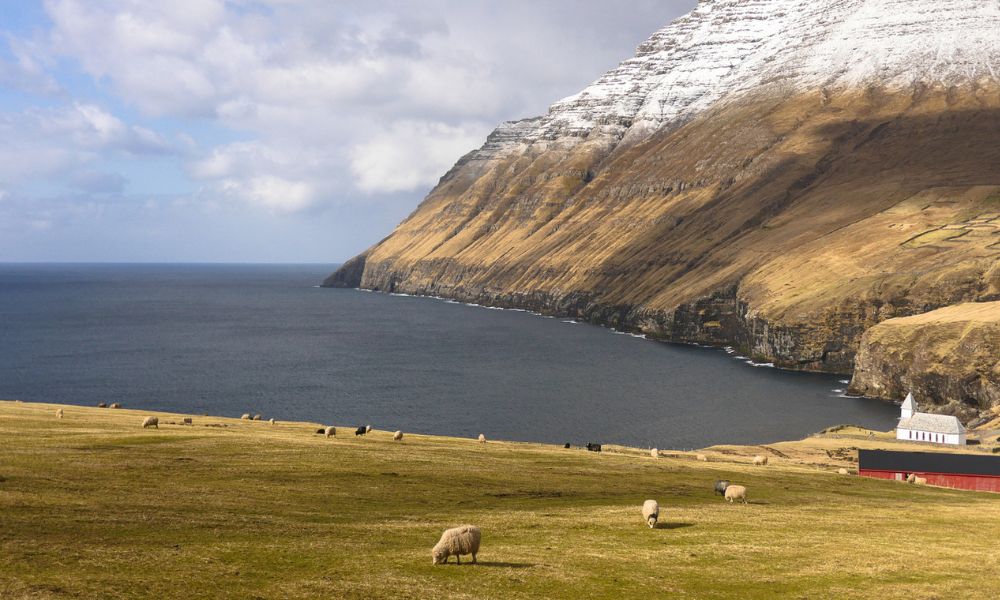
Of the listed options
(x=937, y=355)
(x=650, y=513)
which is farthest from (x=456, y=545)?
(x=937, y=355)

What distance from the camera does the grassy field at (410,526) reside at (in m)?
29.1

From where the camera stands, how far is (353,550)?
33.4 meters

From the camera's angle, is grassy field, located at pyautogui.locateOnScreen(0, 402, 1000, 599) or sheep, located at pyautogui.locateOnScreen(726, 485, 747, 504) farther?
sheep, located at pyautogui.locateOnScreen(726, 485, 747, 504)

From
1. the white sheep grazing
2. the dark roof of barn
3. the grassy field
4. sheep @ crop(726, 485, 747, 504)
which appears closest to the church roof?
the dark roof of barn

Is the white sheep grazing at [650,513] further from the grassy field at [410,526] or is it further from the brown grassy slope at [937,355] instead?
the brown grassy slope at [937,355]

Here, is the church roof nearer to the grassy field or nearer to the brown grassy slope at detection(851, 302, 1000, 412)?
the brown grassy slope at detection(851, 302, 1000, 412)

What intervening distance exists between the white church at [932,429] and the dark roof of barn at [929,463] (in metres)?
31.4

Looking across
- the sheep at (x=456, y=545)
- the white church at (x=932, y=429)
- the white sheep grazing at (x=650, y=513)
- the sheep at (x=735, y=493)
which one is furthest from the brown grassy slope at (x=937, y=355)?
the sheep at (x=456, y=545)

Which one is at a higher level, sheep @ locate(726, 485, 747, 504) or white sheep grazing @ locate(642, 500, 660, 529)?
white sheep grazing @ locate(642, 500, 660, 529)

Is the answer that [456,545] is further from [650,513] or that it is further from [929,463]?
[929,463]

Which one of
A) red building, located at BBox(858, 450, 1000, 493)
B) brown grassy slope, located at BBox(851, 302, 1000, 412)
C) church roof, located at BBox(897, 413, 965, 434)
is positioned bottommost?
red building, located at BBox(858, 450, 1000, 493)

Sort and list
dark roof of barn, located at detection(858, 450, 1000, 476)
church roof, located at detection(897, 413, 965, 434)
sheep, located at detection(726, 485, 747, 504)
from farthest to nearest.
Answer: church roof, located at detection(897, 413, 965, 434) < dark roof of barn, located at detection(858, 450, 1000, 476) < sheep, located at detection(726, 485, 747, 504)

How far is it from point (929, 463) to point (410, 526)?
7416 centimetres

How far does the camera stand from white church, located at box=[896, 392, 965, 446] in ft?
390
